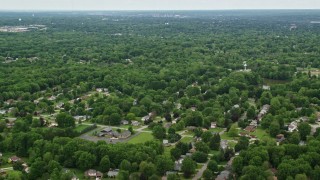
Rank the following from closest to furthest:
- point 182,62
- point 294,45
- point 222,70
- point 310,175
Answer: point 310,175
point 222,70
point 182,62
point 294,45

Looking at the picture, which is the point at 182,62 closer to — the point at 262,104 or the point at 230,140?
the point at 262,104

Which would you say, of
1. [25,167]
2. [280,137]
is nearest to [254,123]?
[280,137]

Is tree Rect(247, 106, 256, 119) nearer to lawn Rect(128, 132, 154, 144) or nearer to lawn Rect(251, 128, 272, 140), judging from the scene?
lawn Rect(251, 128, 272, 140)

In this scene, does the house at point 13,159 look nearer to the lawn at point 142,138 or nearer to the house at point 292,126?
the lawn at point 142,138

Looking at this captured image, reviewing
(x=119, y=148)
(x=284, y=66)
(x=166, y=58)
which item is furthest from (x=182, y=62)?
(x=119, y=148)

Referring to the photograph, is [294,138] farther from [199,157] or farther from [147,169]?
[147,169]
